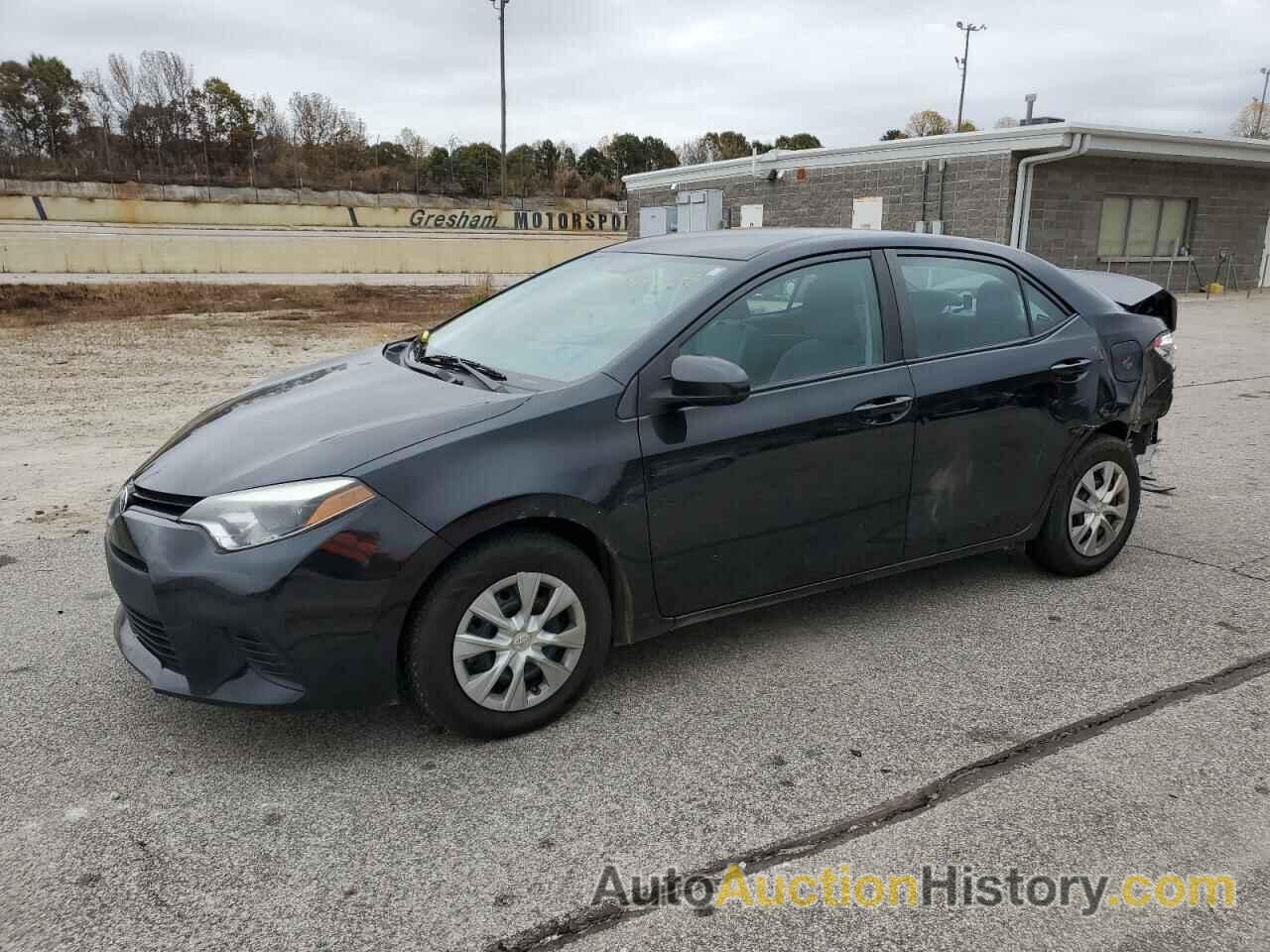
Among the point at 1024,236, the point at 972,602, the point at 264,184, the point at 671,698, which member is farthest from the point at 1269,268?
the point at 264,184

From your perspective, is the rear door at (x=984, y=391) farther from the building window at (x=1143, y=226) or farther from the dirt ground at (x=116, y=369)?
A: the building window at (x=1143, y=226)

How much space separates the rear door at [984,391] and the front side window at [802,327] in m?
0.20

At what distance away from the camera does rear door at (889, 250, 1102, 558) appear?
12.7ft

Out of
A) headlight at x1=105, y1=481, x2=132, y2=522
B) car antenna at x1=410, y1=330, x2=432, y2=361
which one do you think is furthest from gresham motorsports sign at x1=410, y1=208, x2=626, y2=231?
headlight at x1=105, y1=481, x2=132, y2=522

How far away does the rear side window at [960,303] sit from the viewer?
12.9 ft

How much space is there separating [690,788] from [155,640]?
67.0 inches

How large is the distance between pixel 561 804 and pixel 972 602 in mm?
2304

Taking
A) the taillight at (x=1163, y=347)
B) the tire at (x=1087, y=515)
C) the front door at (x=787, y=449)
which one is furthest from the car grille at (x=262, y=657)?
the taillight at (x=1163, y=347)

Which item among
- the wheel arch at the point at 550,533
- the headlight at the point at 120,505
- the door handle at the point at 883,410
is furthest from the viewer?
the door handle at the point at 883,410

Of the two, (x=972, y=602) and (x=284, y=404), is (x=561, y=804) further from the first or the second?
(x=972, y=602)

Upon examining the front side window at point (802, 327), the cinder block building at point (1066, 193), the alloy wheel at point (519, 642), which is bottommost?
the alloy wheel at point (519, 642)

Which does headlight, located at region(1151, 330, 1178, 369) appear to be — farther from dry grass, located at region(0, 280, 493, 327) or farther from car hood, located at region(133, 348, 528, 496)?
dry grass, located at region(0, 280, 493, 327)

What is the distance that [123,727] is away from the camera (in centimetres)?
322

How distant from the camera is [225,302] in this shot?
1906cm
